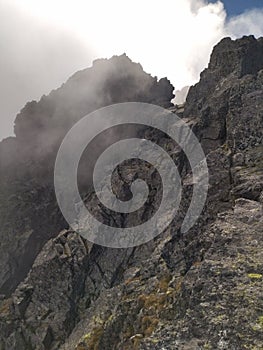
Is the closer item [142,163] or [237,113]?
[237,113]

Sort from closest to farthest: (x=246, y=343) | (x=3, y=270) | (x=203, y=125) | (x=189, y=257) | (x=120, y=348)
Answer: (x=246, y=343) < (x=120, y=348) < (x=189, y=257) < (x=203, y=125) < (x=3, y=270)

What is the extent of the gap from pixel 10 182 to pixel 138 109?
39.2 meters

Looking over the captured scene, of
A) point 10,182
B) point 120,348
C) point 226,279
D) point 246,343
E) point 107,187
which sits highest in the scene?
point 10,182

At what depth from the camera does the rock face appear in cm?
2675

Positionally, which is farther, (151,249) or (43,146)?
(43,146)

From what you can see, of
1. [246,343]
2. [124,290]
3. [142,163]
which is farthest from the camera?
[142,163]

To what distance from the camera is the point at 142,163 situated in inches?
2931

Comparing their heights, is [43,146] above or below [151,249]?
above

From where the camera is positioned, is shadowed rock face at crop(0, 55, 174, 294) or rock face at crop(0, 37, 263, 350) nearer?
rock face at crop(0, 37, 263, 350)

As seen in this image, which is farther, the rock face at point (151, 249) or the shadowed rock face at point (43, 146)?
the shadowed rock face at point (43, 146)

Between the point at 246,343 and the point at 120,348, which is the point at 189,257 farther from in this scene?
the point at 246,343

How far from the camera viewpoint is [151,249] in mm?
57469

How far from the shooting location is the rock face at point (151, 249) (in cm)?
2675

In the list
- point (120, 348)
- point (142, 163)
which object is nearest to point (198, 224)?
point (120, 348)
